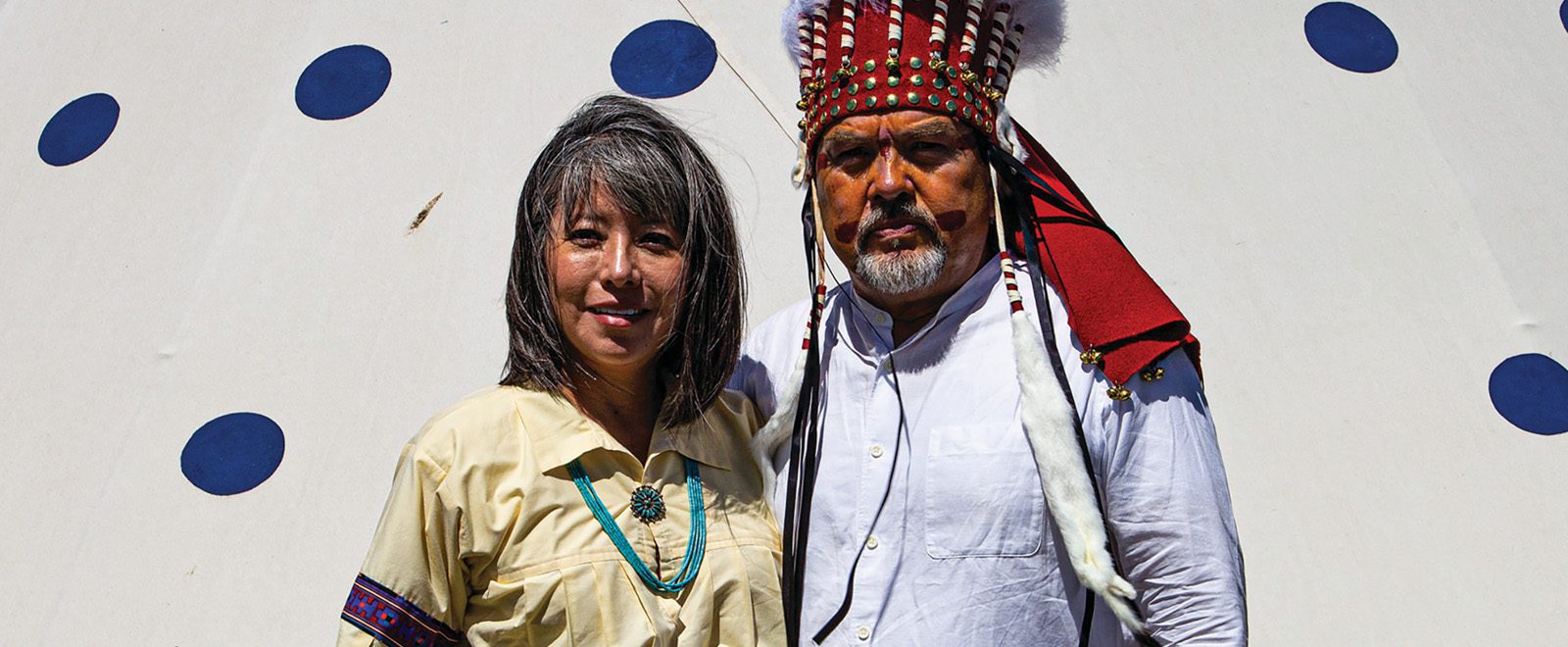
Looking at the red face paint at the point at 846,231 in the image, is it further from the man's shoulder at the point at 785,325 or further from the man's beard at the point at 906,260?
the man's shoulder at the point at 785,325

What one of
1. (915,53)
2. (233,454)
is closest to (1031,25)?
(915,53)

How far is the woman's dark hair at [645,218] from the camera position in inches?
71.0

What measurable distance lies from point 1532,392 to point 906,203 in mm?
1689

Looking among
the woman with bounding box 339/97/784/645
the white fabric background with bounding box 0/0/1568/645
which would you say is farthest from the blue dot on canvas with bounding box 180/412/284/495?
the woman with bounding box 339/97/784/645

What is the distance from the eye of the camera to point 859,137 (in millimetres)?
1958

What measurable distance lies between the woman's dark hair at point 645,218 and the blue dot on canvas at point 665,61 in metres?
1.25

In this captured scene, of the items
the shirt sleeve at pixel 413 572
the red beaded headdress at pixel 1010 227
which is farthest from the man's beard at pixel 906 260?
the shirt sleeve at pixel 413 572

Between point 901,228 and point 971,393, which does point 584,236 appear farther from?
point 971,393

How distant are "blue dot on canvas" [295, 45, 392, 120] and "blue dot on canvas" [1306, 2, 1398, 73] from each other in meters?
2.29

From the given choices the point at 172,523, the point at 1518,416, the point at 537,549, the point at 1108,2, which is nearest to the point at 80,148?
the point at 172,523

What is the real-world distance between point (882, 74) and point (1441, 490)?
5.10 ft

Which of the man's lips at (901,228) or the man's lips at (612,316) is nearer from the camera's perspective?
the man's lips at (612,316)

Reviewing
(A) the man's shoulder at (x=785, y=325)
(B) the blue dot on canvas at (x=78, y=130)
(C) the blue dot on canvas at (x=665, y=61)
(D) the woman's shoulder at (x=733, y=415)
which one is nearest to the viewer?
(D) the woman's shoulder at (x=733, y=415)

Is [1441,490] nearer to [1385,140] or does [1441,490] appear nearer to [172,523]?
[1385,140]
